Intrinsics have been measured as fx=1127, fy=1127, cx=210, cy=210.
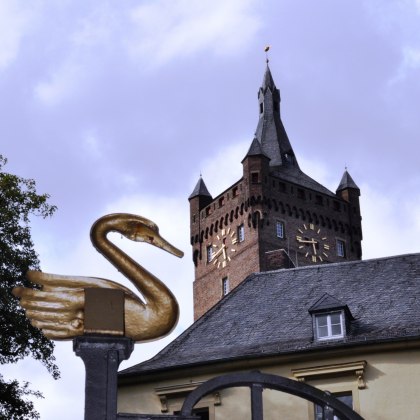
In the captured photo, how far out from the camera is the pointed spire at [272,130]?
4003 inches

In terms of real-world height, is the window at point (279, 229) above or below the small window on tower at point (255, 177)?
below

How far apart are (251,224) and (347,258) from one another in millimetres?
9660

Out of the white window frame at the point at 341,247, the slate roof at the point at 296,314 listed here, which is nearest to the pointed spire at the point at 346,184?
the white window frame at the point at 341,247

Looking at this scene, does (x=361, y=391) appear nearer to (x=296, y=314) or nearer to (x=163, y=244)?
(x=296, y=314)

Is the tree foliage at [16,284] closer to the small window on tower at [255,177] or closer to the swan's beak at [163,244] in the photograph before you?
the swan's beak at [163,244]

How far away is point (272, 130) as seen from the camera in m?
104

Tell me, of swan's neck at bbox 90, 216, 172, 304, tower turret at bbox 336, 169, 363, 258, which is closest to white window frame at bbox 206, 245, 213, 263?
tower turret at bbox 336, 169, 363, 258

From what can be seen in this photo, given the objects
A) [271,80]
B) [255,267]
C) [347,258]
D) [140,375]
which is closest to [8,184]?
[140,375]

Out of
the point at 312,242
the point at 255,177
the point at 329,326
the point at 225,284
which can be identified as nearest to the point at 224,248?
the point at 225,284

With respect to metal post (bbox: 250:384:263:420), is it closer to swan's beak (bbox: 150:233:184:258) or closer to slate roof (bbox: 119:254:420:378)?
swan's beak (bbox: 150:233:184:258)

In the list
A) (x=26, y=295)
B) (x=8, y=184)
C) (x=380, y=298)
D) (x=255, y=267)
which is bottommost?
(x=26, y=295)

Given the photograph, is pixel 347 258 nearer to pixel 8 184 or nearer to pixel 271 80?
pixel 271 80

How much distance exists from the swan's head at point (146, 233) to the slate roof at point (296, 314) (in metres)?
16.7

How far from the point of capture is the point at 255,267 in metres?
88.0
